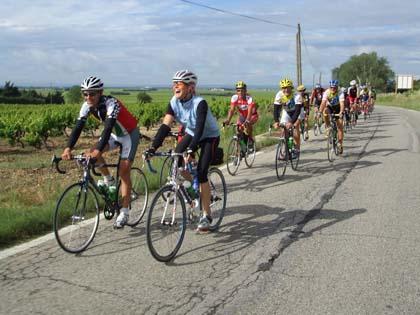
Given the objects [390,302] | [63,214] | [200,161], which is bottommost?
[390,302]

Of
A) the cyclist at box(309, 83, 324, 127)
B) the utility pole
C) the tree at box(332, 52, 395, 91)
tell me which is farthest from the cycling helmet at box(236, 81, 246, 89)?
the tree at box(332, 52, 395, 91)

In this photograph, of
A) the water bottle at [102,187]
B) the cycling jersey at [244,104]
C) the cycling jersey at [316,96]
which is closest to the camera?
the water bottle at [102,187]

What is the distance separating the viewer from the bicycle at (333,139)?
12.3 metres

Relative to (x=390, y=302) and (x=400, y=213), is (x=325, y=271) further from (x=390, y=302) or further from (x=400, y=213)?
(x=400, y=213)

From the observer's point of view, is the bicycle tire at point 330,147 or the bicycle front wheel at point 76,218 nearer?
the bicycle front wheel at point 76,218

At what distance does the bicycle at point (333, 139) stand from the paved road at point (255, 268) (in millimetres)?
4472

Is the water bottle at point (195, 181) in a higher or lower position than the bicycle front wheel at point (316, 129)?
higher

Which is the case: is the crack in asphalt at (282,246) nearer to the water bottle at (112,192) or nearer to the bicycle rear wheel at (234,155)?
the water bottle at (112,192)

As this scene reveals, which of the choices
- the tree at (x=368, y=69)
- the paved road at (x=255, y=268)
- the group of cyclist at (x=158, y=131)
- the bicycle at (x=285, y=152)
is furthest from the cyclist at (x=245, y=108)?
the tree at (x=368, y=69)

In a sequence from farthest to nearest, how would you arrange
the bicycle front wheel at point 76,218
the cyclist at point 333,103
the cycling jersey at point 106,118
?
the cyclist at point 333,103
the cycling jersey at point 106,118
the bicycle front wheel at point 76,218

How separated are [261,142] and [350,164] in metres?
4.38

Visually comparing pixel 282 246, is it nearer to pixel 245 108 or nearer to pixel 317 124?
pixel 245 108

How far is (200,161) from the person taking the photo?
5.80 metres

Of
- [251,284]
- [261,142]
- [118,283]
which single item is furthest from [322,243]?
[261,142]
